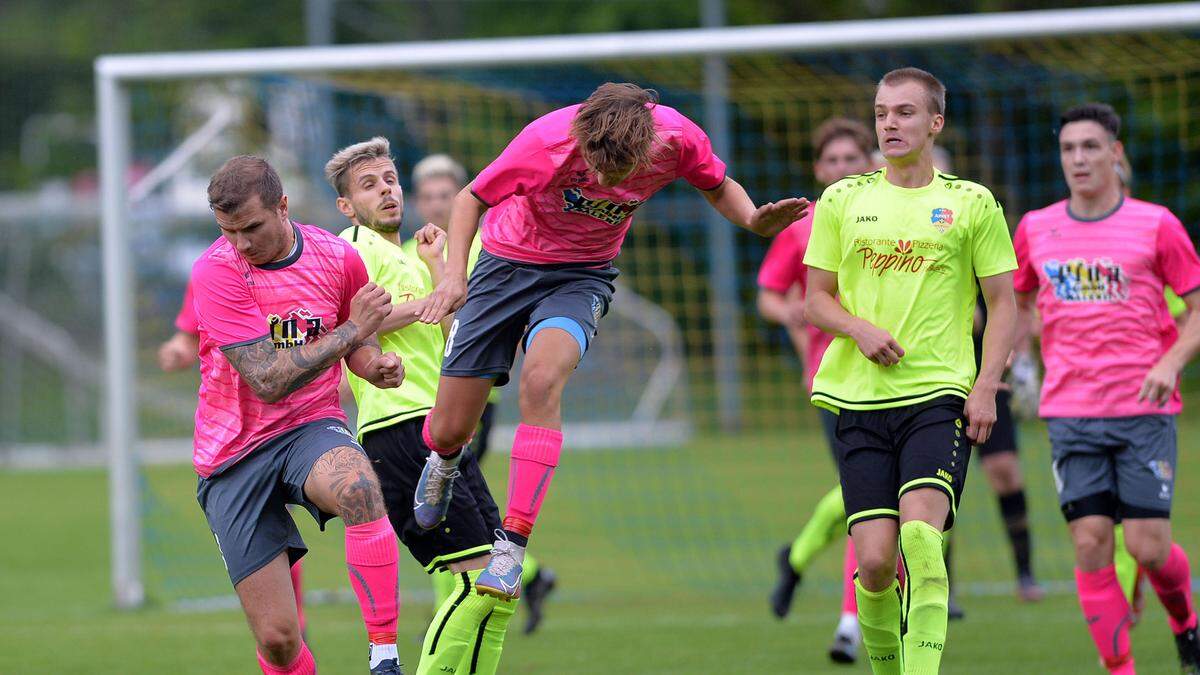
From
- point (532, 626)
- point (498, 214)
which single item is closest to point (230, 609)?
point (532, 626)

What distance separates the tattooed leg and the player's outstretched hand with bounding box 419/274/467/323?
20.9 inches

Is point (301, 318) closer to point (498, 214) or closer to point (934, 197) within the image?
point (498, 214)

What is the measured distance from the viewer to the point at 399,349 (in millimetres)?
6449

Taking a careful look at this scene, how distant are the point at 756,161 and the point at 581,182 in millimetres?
8785

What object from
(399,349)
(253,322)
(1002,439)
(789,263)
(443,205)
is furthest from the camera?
(1002,439)

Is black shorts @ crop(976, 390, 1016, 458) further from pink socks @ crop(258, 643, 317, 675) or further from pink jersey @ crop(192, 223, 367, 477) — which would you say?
pink socks @ crop(258, 643, 317, 675)

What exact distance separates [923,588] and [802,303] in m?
2.92

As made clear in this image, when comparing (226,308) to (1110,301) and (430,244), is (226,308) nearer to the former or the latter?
(430,244)

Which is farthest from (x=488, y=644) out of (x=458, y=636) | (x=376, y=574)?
(x=376, y=574)

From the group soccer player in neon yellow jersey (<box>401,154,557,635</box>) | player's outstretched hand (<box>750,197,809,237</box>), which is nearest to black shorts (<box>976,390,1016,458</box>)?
soccer player in neon yellow jersey (<box>401,154,557,635</box>)

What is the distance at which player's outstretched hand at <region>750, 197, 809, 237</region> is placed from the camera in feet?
18.1

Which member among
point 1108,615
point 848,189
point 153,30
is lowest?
point 1108,615

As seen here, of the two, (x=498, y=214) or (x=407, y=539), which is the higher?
(x=498, y=214)

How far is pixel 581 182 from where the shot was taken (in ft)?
18.5
